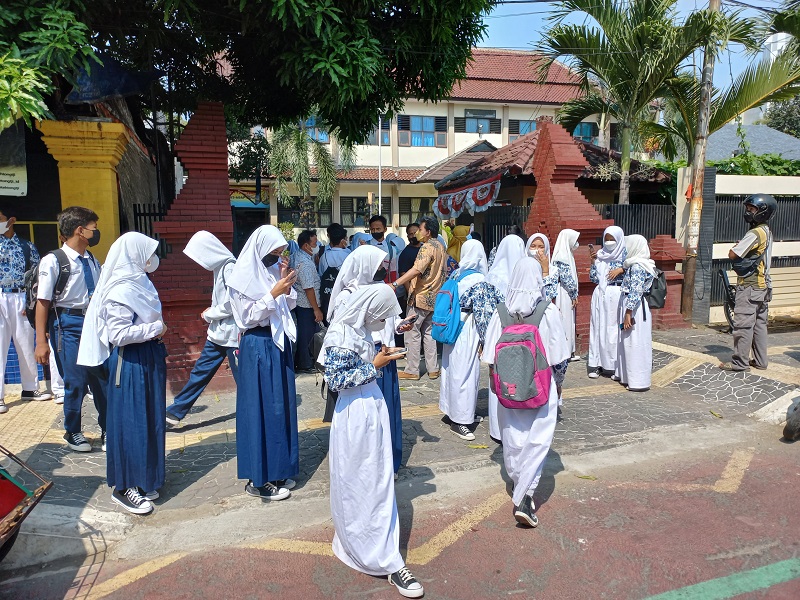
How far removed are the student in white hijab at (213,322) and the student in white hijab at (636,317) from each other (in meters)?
4.17

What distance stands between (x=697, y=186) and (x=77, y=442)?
959 centimetres

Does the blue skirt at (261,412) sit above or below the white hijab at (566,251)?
below

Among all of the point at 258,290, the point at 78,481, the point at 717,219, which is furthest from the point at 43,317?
the point at 717,219

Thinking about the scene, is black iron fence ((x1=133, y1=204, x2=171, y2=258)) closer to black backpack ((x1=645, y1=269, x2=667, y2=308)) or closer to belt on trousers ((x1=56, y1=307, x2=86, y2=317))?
belt on trousers ((x1=56, y1=307, x2=86, y2=317))

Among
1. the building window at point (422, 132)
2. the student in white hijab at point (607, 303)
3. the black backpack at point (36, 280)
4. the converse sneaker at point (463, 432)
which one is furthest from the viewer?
the building window at point (422, 132)

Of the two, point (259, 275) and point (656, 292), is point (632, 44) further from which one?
point (259, 275)

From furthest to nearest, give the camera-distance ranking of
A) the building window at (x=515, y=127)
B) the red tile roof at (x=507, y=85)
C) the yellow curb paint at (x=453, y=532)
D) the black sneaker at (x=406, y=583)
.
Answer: the building window at (x=515, y=127) < the red tile roof at (x=507, y=85) < the yellow curb paint at (x=453, y=532) < the black sneaker at (x=406, y=583)

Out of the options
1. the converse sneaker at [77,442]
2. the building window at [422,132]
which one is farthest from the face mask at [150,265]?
the building window at [422,132]

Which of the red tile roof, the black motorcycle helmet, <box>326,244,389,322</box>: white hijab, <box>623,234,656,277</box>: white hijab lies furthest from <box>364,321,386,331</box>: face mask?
the red tile roof

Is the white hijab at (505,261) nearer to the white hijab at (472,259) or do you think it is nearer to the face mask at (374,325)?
the white hijab at (472,259)

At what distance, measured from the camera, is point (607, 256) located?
693 cm

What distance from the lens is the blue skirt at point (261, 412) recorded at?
393 centimetres

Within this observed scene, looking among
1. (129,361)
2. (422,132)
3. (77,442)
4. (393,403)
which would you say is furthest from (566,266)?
(422,132)

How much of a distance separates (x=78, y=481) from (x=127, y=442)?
0.88 metres
